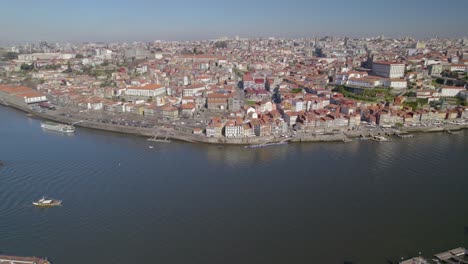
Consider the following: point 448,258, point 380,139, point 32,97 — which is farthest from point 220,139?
point 32,97

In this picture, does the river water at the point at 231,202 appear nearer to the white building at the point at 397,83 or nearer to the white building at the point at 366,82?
the white building at the point at 397,83

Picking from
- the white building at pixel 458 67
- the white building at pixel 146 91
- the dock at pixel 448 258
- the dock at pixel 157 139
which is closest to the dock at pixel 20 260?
the dock at pixel 448 258

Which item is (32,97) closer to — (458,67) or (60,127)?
(60,127)

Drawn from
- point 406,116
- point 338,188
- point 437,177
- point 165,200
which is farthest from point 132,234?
point 406,116

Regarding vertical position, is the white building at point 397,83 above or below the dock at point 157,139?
above

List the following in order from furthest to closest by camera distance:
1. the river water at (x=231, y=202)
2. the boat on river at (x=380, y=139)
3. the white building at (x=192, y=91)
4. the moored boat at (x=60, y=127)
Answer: the white building at (x=192, y=91) → the moored boat at (x=60, y=127) → the boat on river at (x=380, y=139) → the river water at (x=231, y=202)

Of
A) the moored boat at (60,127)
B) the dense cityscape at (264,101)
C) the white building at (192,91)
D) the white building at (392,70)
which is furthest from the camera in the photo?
the white building at (392,70)

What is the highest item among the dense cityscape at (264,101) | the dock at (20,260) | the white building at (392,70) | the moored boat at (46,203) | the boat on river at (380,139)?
the white building at (392,70)

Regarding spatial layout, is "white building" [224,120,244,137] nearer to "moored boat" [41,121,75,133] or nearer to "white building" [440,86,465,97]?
"moored boat" [41,121,75,133]
